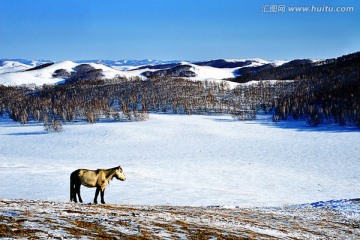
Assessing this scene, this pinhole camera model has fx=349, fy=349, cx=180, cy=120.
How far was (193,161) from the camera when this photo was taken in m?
65.6

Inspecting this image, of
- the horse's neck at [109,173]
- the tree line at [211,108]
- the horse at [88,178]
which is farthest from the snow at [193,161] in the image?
the horse at [88,178]

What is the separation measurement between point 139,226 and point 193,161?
5423 cm

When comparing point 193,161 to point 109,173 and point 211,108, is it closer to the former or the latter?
point 109,173

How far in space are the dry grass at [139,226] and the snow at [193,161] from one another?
1500 centimetres

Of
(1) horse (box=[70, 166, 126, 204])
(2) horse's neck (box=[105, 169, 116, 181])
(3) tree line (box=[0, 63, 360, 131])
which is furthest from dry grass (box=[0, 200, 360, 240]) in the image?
(3) tree line (box=[0, 63, 360, 131])

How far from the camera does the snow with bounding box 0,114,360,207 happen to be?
35.9 meters

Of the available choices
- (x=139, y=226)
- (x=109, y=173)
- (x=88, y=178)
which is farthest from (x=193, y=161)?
(x=139, y=226)

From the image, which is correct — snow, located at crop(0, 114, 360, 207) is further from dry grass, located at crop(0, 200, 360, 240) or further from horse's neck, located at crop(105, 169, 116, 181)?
dry grass, located at crop(0, 200, 360, 240)

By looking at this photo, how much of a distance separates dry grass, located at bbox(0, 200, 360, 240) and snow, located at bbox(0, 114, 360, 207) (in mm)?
14997

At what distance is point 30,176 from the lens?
43.5 meters

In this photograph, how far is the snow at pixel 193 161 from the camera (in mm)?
35875

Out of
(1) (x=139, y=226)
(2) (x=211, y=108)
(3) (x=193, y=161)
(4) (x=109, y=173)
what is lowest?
(3) (x=193, y=161)

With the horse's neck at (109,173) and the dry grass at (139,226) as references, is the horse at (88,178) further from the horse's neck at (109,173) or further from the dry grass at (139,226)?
the dry grass at (139,226)

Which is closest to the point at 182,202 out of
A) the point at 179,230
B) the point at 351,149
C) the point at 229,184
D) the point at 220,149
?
the point at 229,184
